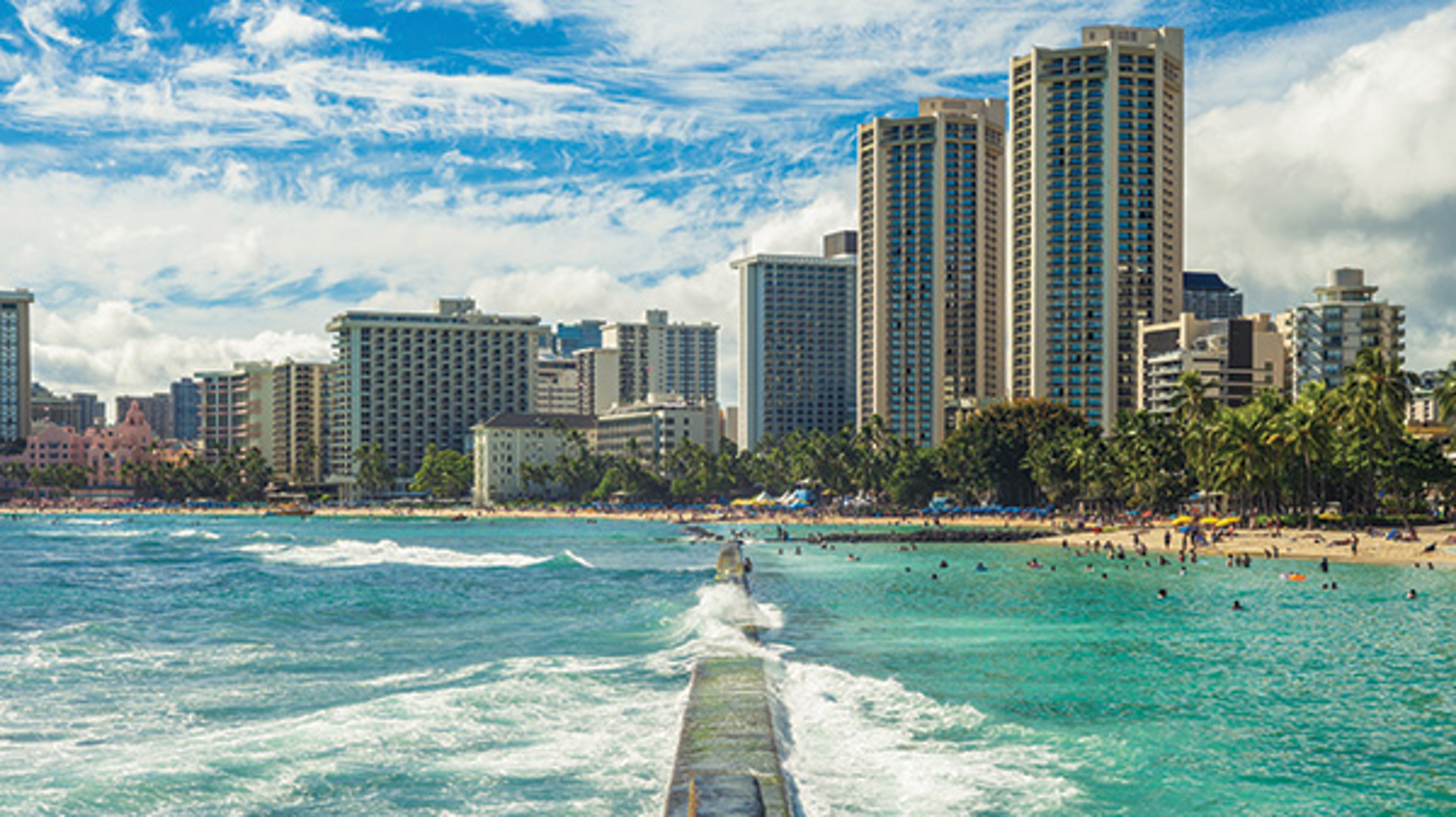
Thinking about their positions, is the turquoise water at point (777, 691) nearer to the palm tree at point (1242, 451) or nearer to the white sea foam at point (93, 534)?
the palm tree at point (1242, 451)

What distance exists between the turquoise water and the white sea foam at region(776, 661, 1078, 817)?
10cm

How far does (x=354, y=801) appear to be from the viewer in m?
24.5

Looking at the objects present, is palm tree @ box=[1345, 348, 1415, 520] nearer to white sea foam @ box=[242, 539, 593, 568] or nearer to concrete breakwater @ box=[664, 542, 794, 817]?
white sea foam @ box=[242, 539, 593, 568]

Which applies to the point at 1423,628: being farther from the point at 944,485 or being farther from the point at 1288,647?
the point at 944,485

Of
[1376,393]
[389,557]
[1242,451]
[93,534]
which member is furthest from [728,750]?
[93,534]

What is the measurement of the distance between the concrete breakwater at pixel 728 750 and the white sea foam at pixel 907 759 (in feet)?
2.90

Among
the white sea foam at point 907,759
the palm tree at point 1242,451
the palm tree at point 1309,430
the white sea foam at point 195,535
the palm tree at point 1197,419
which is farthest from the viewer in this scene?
the white sea foam at point 195,535

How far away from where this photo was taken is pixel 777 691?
3572cm

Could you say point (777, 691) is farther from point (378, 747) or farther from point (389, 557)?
point (389, 557)

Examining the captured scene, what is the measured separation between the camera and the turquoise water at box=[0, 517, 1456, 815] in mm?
25609

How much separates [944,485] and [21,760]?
159m

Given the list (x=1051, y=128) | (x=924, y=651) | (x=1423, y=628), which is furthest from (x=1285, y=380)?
(x=924, y=651)

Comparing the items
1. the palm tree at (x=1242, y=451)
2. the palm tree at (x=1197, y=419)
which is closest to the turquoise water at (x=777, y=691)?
the palm tree at (x=1242, y=451)

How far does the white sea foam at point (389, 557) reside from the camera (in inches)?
3883
